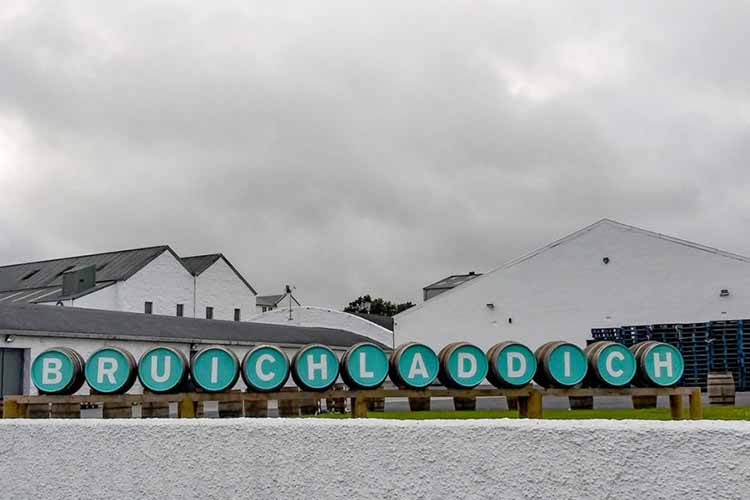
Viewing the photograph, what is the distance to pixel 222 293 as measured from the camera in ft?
178

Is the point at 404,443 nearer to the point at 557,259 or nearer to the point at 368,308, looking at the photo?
the point at 557,259

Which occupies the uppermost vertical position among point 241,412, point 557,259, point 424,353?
point 557,259

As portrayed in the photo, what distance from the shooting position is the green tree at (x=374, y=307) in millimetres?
101250

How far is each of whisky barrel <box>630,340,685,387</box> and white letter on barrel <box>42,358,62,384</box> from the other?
8622mm

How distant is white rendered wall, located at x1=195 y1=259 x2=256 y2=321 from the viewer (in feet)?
172

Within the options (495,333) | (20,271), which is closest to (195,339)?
(495,333)

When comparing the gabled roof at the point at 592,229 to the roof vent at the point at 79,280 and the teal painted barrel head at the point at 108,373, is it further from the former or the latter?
the teal painted barrel head at the point at 108,373

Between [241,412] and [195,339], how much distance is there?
73.7ft

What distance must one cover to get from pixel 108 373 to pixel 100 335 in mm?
Result: 18948

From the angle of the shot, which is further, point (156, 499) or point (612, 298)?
point (612, 298)

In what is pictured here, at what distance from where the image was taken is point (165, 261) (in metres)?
49.9

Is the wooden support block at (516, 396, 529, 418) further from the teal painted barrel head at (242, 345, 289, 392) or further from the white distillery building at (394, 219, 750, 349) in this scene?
the white distillery building at (394, 219, 750, 349)

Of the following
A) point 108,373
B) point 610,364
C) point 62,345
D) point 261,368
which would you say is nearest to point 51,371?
point 108,373

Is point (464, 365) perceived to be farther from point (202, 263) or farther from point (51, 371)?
point (202, 263)
